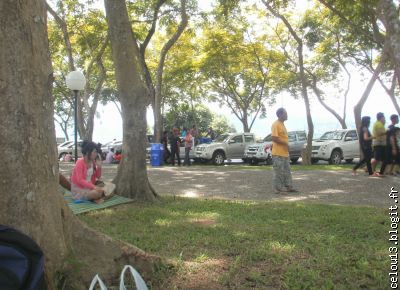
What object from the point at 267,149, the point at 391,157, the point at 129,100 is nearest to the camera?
the point at 129,100

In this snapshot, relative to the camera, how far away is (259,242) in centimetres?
457

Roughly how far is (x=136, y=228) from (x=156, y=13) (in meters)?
13.3

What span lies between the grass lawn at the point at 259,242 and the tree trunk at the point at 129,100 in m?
0.58

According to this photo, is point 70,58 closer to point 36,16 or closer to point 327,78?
point 36,16

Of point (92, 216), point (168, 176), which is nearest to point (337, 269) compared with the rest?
point (92, 216)

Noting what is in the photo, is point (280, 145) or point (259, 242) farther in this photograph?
point (280, 145)

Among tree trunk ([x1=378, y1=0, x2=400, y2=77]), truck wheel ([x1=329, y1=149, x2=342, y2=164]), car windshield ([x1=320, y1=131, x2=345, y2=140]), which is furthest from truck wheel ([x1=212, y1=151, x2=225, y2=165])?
tree trunk ([x1=378, y1=0, x2=400, y2=77])

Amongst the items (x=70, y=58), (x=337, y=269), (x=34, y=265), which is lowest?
(x=337, y=269)

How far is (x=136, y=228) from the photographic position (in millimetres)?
5480

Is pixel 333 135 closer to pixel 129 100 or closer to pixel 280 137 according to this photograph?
pixel 280 137

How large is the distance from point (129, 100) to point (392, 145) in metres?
7.22

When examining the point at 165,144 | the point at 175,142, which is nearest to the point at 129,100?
the point at 175,142

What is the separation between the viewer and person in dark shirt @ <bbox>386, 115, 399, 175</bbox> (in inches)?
436

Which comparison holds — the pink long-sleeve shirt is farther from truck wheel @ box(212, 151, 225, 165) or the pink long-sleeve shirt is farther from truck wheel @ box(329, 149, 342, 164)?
truck wheel @ box(329, 149, 342, 164)
